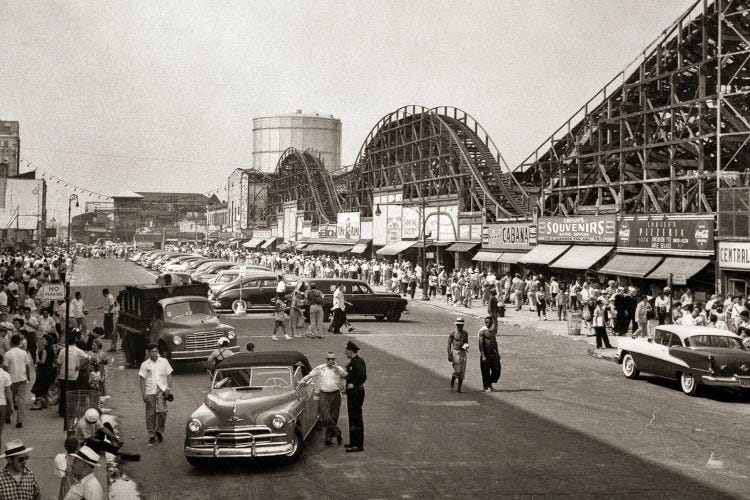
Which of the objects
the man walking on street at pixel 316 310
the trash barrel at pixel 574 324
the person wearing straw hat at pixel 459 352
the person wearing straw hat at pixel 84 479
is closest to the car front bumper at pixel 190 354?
the person wearing straw hat at pixel 459 352

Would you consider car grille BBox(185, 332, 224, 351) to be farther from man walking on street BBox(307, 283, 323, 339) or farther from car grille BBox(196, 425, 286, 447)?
car grille BBox(196, 425, 286, 447)

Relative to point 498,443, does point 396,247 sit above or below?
above

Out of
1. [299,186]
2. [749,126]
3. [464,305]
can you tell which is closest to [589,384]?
[749,126]

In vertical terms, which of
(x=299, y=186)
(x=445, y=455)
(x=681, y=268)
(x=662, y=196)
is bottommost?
(x=445, y=455)

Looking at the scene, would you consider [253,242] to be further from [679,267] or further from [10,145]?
[679,267]

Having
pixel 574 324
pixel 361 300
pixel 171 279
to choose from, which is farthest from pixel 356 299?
pixel 574 324

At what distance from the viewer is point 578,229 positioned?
39625mm

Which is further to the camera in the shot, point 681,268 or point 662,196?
point 662,196

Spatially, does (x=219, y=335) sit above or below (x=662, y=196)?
below

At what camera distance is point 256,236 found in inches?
4515

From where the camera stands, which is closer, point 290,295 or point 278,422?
point 278,422

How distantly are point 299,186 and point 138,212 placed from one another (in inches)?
3039

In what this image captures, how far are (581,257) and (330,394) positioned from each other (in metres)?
27.9

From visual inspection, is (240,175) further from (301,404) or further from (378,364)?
(301,404)
